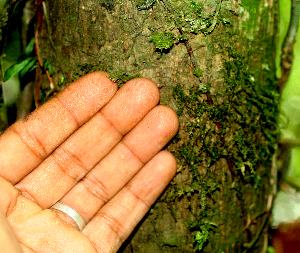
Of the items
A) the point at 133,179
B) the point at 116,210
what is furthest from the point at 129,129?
the point at 116,210

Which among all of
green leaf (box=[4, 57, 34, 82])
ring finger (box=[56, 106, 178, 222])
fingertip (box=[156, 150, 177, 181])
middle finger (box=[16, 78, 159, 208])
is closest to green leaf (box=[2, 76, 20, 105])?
green leaf (box=[4, 57, 34, 82])

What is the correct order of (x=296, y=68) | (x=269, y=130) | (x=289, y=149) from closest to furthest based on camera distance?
1. (x=269, y=130)
2. (x=296, y=68)
3. (x=289, y=149)

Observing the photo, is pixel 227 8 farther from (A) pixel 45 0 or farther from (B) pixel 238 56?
(A) pixel 45 0

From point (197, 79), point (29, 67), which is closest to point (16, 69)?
point (29, 67)

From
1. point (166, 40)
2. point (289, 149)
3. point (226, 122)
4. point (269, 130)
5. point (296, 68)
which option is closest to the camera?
point (166, 40)

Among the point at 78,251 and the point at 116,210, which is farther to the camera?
the point at 116,210

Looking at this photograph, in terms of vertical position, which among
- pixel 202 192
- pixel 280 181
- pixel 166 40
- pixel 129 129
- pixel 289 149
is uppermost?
pixel 166 40

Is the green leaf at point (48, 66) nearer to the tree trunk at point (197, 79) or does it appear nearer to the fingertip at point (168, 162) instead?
the tree trunk at point (197, 79)
